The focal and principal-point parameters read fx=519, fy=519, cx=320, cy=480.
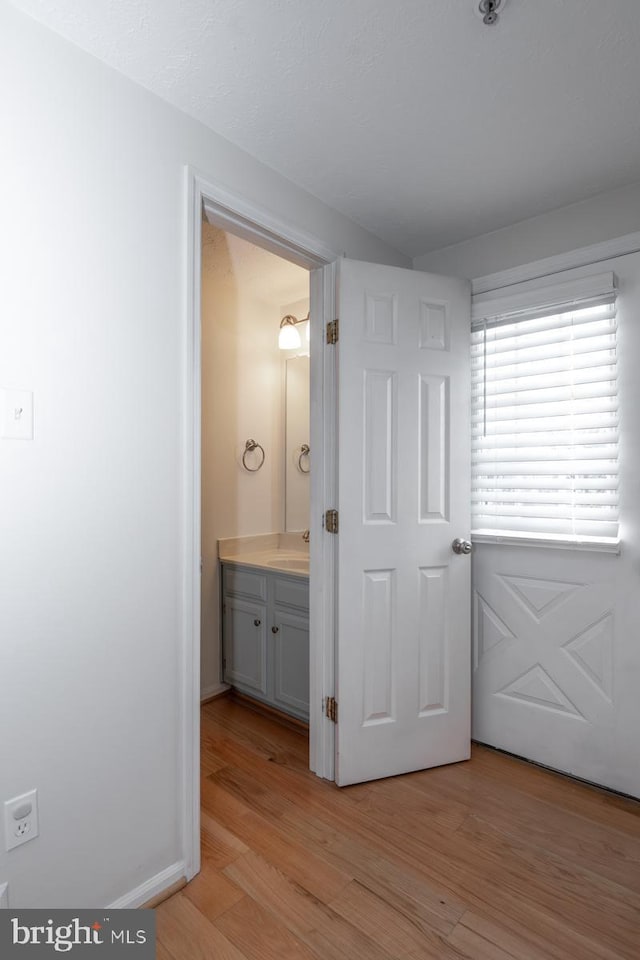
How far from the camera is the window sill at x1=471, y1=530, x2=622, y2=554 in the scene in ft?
6.99

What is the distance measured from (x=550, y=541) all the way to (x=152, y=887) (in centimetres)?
192

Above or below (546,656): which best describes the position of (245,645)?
below

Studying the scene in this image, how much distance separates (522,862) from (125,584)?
1588 millimetres

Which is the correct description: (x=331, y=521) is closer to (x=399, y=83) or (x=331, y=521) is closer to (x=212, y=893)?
(x=212, y=893)

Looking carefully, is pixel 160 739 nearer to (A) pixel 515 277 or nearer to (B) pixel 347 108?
(B) pixel 347 108

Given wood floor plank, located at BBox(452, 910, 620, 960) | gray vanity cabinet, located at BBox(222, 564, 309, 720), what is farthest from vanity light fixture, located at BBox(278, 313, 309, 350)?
wood floor plank, located at BBox(452, 910, 620, 960)

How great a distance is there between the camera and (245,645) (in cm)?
296

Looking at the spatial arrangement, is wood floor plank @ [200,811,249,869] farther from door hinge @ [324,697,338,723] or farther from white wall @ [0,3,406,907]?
door hinge @ [324,697,338,723]

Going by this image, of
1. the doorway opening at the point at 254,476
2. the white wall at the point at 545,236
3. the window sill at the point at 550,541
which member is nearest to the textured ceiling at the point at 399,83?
the white wall at the point at 545,236

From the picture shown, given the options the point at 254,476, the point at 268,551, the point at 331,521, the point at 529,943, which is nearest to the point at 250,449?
the point at 254,476

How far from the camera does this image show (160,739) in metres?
1.58

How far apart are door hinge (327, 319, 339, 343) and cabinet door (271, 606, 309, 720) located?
1.38 meters

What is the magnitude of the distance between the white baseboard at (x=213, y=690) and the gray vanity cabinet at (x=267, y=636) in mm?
46

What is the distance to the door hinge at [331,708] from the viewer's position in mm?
2184
